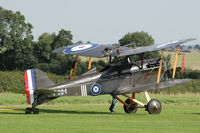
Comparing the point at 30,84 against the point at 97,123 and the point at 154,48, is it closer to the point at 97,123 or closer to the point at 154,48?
the point at 97,123

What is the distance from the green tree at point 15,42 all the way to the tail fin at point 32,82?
183 feet

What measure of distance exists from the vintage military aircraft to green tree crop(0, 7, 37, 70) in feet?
181

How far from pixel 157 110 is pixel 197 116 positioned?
1523 millimetres

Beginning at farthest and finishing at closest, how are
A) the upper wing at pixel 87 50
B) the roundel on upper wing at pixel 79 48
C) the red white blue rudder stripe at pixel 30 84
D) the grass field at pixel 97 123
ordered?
the roundel on upper wing at pixel 79 48 → the upper wing at pixel 87 50 → the red white blue rudder stripe at pixel 30 84 → the grass field at pixel 97 123

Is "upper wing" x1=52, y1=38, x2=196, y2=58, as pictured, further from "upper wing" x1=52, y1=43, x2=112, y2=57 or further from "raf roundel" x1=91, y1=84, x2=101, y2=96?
"raf roundel" x1=91, y1=84, x2=101, y2=96

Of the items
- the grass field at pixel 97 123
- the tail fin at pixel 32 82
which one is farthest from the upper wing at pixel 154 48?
the tail fin at pixel 32 82

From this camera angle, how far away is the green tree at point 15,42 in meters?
78.1

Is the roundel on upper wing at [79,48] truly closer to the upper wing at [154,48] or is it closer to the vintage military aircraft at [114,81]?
the vintage military aircraft at [114,81]

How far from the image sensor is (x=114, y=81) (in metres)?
21.6

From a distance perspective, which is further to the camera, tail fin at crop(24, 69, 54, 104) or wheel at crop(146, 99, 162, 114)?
wheel at crop(146, 99, 162, 114)

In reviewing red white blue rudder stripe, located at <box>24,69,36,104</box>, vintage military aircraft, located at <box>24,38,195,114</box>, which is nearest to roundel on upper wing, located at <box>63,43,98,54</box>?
vintage military aircraft, located at <box>24,38,195,114</box>

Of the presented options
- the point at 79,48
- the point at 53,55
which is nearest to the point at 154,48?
the point at 79,48

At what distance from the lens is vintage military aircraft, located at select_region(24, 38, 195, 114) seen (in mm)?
20469

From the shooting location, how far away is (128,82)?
21.7 m
